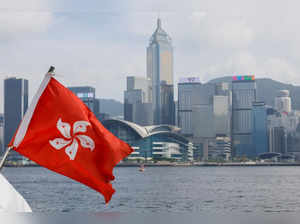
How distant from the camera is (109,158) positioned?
2.37m

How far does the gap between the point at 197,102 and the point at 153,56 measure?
11.8 m

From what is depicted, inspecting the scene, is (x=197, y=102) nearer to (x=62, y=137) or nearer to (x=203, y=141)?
(x=203, y=141)

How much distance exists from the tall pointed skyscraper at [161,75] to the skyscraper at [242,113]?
1017 centimetres

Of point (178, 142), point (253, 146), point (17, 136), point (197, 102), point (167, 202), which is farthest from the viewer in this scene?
point (197, 102)

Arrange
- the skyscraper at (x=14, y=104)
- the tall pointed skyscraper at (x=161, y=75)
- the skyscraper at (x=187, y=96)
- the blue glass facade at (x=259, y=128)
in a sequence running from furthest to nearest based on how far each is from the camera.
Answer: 1. the tall pointed skyscraper at (x=161, y=75)
2. the skyscraper at (x=187, y=96)
3. the blue glass facade at (x=259, y=128)
4. the skyscraper at (x=14, y=104)

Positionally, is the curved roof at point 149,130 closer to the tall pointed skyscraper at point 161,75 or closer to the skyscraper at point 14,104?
the tall pointed skyscraper at point 161,75

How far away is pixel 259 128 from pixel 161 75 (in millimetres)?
19720

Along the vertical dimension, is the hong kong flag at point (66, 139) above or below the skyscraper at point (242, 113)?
below

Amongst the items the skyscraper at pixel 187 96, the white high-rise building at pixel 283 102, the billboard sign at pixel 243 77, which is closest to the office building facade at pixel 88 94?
the skyscraper at pixel 187 96

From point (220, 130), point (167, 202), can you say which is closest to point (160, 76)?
point (220, 130)

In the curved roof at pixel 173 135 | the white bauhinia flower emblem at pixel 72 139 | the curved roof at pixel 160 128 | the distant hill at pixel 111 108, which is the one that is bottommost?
the white bauhinia flower emblem at pixel 72 139

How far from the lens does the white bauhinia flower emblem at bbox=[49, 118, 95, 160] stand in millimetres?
2311

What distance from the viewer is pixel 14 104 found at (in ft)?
246

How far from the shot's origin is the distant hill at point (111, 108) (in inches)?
3649
